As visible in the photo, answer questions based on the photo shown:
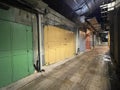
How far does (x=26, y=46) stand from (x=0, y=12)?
1383 mm

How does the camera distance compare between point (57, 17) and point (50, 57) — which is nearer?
point (50, 57)

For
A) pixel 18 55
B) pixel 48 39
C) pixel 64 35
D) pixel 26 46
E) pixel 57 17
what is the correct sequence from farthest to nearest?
pixel 64 35, pixel 57 17, pixel 48 39, pixel 26 46, pixel 18 55

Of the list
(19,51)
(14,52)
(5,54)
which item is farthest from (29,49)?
(5,54)

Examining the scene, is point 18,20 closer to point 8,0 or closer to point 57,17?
point 8,0

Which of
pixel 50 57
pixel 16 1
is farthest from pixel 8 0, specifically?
pixel 50 57

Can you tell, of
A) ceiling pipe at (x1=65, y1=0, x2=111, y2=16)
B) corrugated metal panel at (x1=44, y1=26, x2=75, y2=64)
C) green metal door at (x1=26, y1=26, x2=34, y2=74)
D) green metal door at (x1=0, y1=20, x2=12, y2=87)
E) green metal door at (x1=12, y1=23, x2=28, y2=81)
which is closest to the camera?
green metal door at (x1=0, y1=20, x2=12, y2=87)

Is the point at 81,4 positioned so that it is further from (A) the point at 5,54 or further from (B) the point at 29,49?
(A) the point at 5,54

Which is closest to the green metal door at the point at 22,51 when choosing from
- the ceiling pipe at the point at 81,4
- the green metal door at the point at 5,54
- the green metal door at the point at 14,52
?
the green metal door at the point at 14,52

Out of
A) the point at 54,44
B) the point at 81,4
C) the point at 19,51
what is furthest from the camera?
the point at 54,44

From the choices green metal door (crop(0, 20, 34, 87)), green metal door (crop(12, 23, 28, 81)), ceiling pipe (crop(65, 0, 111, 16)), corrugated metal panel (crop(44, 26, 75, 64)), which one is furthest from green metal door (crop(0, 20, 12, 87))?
ceiling pipe (crop(65, 0, 111, 16))

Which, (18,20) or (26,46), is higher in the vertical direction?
(18,20)

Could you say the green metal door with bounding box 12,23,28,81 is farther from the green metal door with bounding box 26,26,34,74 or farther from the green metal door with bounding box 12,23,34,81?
the green metal door with bounding box 26,26,34,74

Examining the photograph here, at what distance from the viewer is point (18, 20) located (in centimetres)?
361

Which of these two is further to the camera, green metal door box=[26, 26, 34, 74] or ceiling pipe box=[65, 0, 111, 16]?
ceiling pipe box=[65, 0, 111, 16]
